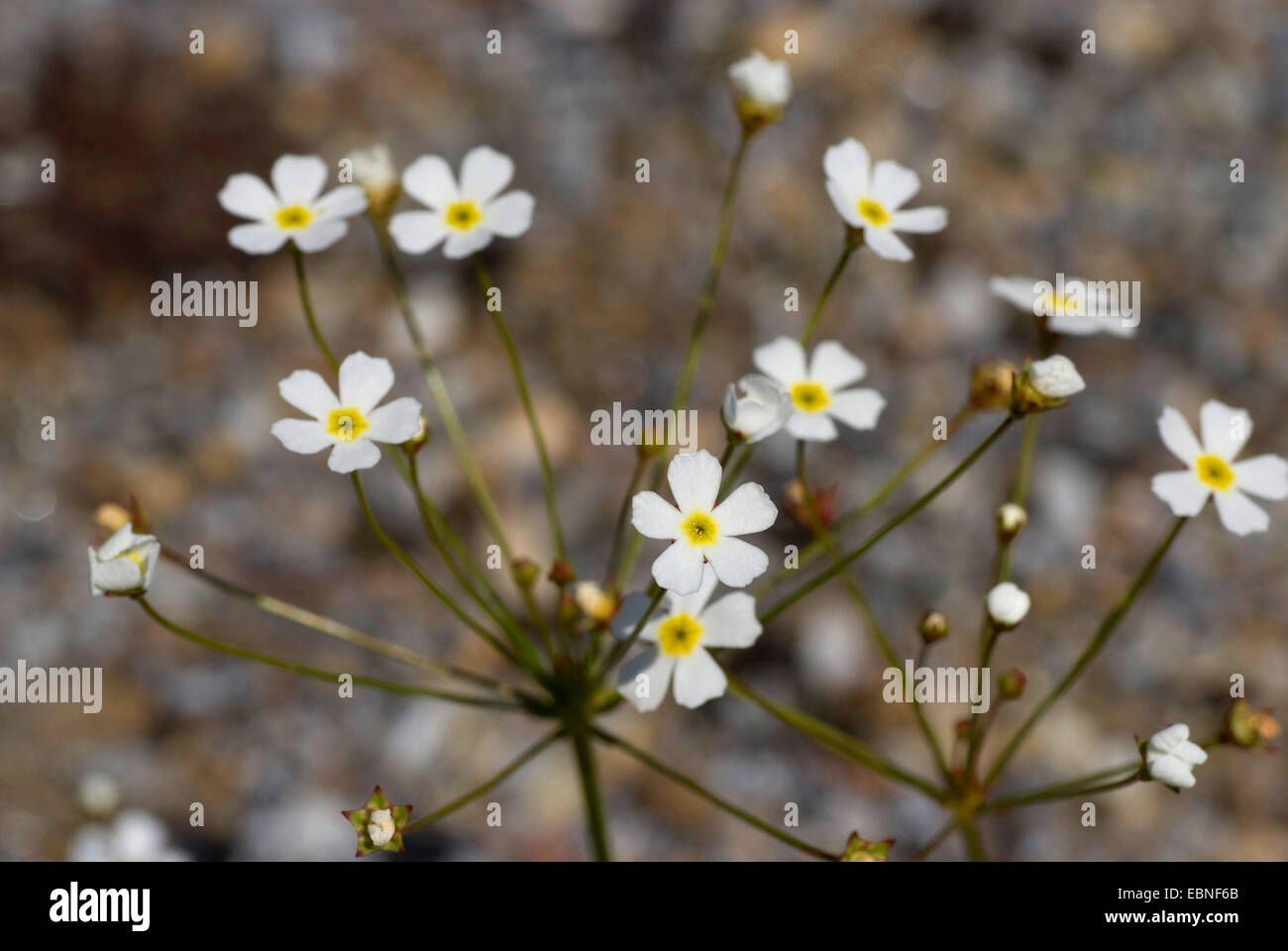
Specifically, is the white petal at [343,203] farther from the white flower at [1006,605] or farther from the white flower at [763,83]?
the white flower at [1006,605]

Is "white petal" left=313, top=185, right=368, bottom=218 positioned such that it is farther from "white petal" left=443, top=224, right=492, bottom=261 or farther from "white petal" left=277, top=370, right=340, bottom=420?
"white petal" left=277, top=370, right=340, bottom=420

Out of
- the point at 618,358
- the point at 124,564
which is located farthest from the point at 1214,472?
the point at 618,358

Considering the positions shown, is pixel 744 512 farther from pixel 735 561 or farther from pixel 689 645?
pixel 689 645

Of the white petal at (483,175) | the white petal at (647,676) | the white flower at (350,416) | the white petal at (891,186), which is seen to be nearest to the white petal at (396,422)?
the white flower at (350,416)

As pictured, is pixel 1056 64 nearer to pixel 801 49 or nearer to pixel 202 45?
pixel 801 49

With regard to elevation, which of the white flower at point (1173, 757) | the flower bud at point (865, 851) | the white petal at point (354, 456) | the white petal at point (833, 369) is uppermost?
the white petal at point (833, 369)
